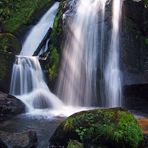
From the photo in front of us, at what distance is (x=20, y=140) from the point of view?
8898 millimetres

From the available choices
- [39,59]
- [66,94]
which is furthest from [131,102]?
[39,59]

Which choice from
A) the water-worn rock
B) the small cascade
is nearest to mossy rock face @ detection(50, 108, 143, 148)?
the water-worn rock

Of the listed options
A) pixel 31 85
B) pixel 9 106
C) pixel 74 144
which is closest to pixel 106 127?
pixel 74 144

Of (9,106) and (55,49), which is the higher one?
(55,49)

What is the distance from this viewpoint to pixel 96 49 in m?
14.8

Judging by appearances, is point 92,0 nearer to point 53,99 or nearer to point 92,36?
point 92,36

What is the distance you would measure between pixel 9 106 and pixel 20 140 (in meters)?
4.40

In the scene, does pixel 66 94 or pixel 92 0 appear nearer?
pixel 66 94

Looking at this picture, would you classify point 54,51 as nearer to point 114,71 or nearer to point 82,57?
point 82,57

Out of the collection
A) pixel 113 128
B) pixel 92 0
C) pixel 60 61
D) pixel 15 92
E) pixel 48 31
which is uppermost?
pixel 92 0

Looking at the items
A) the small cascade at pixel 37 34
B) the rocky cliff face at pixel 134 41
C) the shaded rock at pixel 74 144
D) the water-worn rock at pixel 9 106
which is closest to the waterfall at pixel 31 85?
the water-worn rock at pixel 9 106

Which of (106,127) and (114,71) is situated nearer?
(106,127)

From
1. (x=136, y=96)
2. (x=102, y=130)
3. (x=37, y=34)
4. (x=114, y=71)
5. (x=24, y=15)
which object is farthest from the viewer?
(x=24, y=15)

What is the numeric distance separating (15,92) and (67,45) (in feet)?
8.51
